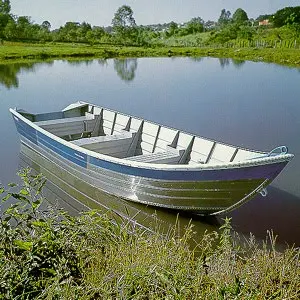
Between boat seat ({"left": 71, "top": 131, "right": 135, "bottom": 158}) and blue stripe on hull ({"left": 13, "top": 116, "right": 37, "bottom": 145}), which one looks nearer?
boat seat ({"left": 71, "top": 131, "right": 135, "bottom": 158})

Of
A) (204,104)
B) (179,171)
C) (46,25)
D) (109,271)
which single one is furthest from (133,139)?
(46,25)

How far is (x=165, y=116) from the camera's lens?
1328 centimetres

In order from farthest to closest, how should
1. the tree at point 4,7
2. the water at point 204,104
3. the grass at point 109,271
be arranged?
the tree at point 4,7
the water at point 204,104
the grass at point 109,271

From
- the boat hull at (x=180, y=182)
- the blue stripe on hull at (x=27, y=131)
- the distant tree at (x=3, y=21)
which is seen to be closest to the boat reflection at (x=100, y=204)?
the boat hull at (x=180, y=182)

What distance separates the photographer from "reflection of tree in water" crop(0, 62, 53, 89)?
22.3 m

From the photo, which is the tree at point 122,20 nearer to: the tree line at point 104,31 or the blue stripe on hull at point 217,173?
the tree line at point 104,31

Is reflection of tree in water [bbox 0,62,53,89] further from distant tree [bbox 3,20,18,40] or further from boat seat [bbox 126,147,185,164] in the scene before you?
distant tree [bbox 3,20,18,40]

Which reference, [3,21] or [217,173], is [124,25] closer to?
[3,21]

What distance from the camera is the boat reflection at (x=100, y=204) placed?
592 cm

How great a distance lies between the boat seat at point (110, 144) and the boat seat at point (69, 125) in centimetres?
154

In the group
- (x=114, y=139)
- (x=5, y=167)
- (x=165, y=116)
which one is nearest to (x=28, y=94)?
(x=165, y=116)

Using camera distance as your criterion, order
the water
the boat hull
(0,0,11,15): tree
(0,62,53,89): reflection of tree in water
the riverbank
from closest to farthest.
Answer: the boat hull → the water → (0,62,53,89): reflection of tree in water → the riverbank → (0,0,11,15): tree

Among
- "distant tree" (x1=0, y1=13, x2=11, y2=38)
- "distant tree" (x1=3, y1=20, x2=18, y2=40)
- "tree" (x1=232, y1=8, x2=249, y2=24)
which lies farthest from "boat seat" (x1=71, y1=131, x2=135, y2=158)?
"tree" (x1=232, y1=8, x2=249, y2=24)

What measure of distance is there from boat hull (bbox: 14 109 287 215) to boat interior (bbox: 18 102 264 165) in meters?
0.40
